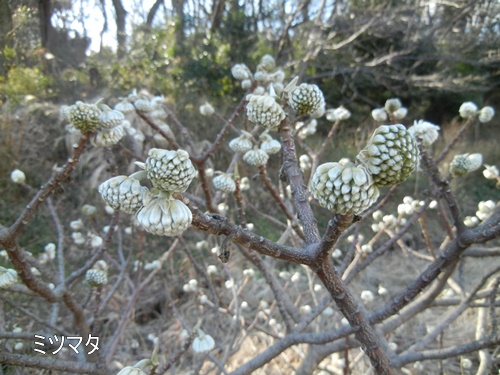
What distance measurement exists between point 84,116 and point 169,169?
508 mm

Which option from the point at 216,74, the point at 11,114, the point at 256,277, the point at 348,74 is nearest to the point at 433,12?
the point at 348,74

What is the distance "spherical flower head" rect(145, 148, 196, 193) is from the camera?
51cm

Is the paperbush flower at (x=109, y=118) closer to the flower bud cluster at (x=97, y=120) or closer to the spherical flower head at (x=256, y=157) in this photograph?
the flower bud cluster at (x=97, y=120)

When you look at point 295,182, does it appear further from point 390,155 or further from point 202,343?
point 202,343

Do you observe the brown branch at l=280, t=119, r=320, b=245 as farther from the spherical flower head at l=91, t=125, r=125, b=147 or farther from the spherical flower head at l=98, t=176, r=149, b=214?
the spherical flower head at l=91, t=125, r=125, b=147

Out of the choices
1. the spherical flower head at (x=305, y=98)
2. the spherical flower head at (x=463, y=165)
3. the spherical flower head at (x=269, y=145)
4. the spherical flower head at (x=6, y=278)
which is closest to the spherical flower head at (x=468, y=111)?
the spherical flower head at (x=463, y=165)

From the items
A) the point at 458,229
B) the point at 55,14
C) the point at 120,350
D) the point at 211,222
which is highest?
the point at 55,14

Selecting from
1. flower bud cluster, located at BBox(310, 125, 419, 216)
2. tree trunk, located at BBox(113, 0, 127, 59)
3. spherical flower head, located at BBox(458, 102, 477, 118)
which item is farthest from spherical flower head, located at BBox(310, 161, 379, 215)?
tree trunk, located at BBox(113, 0, 127, 59)

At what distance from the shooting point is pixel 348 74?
6168mm

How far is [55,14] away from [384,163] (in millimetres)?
2633

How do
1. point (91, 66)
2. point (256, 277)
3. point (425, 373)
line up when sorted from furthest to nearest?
point (91, 66)
point (256, 277)
point (425, 373)

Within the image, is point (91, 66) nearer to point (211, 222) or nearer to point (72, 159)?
point (72, 159)

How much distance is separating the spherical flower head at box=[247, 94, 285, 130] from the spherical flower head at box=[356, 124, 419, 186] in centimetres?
35

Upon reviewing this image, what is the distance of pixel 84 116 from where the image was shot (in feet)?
2.96
